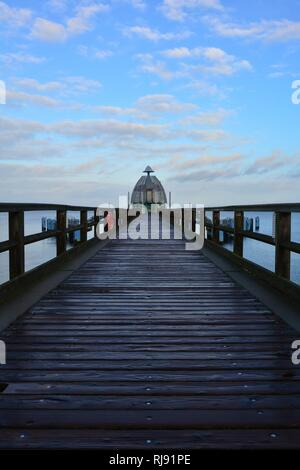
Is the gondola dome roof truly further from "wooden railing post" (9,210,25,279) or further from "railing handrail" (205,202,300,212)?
"wooden railing post" (9,210,25,279)

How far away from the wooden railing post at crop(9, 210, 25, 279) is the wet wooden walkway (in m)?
0.76

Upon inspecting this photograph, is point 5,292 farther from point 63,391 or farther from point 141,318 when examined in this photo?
point 63,391

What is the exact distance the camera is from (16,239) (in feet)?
19.4

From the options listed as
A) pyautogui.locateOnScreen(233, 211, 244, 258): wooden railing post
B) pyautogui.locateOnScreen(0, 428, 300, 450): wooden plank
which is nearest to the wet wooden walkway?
pyautogui.locateOnScreen(0, 428, 300, 450): wooden plank

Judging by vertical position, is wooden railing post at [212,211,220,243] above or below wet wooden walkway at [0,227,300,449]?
above

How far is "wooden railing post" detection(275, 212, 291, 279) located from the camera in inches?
231

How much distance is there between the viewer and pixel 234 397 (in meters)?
2.76

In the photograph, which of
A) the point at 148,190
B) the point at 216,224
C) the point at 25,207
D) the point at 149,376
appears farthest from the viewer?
the point at 148,190

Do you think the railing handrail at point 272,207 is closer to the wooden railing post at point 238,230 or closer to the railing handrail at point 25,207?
the wooden railing post at point 238,230

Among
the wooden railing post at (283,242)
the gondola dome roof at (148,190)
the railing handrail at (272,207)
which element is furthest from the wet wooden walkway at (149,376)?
the gondola dome roof at (148,190)

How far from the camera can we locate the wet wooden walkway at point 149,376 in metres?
2.34

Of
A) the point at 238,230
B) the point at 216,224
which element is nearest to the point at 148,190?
the point at 216,224

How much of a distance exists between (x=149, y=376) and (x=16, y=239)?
341 cm

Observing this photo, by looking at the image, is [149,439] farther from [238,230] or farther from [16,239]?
[238,230]
